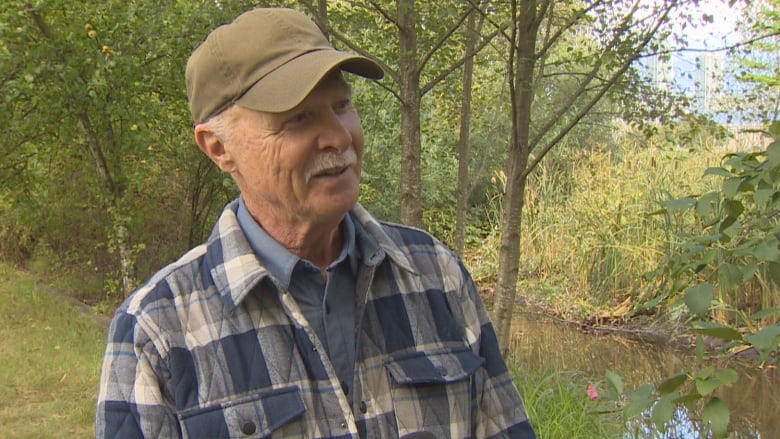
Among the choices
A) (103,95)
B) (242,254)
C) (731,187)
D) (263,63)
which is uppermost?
(103,95)

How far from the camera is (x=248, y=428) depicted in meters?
1.43

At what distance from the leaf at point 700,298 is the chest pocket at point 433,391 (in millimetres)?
796

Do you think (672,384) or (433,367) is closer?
(433,367)

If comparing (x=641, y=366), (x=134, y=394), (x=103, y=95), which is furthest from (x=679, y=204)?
(x=103, y=95)

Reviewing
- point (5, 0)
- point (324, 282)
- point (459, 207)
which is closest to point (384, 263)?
point (324, 282)

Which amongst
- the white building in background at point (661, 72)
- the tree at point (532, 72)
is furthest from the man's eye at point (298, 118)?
the white building in background at point (661, 72)

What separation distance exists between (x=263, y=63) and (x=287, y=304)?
466mm

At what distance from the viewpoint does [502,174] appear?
10.0 m

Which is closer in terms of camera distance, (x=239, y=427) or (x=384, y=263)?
(x=239, y=427)

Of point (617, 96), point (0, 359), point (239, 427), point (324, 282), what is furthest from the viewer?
point (0, 359)

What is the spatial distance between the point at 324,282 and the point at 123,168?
5.70m

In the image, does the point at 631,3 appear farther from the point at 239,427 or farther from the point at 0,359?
the point at 0,359

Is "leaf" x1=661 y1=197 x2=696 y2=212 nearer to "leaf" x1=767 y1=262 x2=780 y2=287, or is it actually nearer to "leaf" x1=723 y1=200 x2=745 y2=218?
"leaf" x1=723 y1=200 x2=745 y2=218

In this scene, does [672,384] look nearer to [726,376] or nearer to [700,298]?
[726,376]
